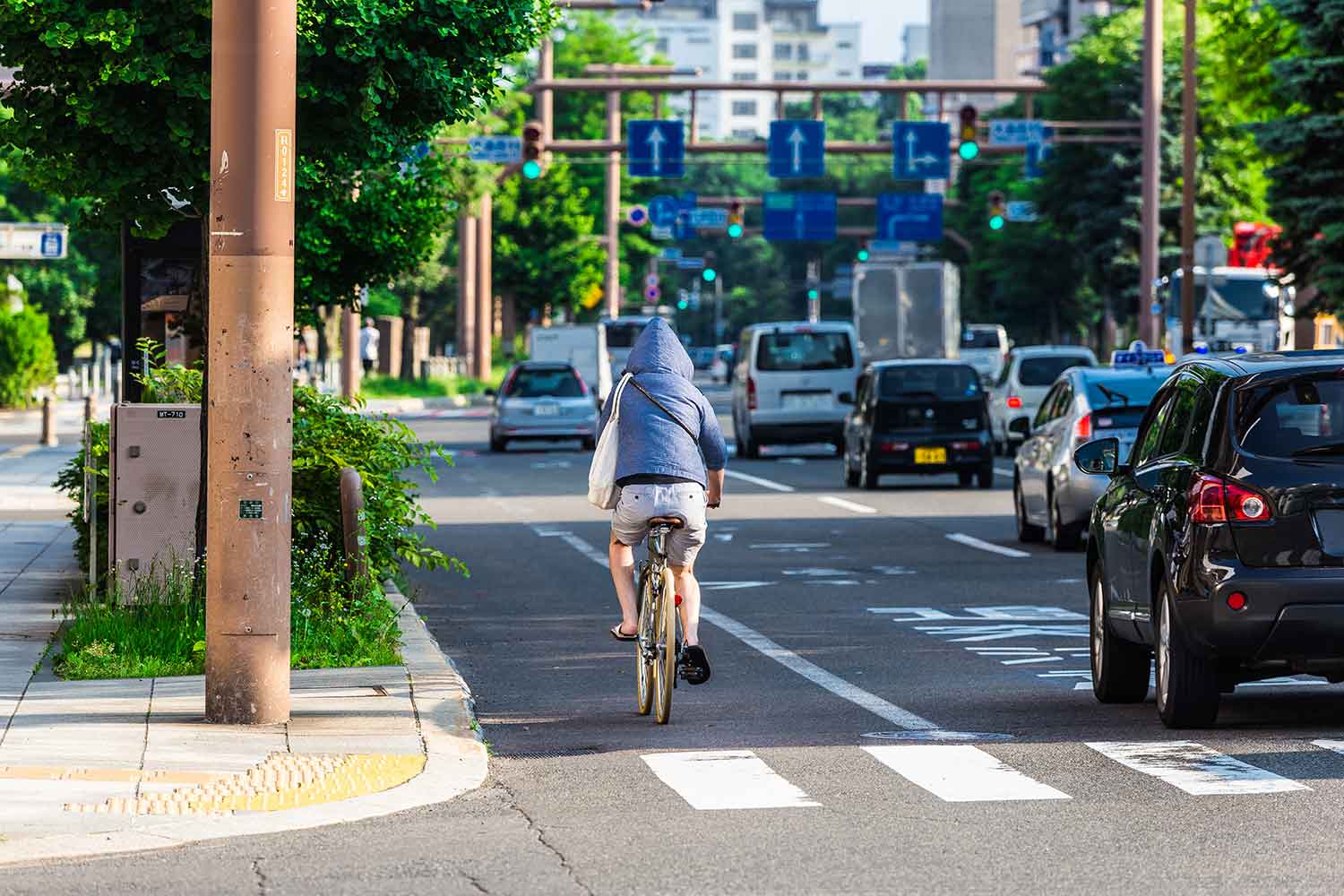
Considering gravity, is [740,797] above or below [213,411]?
below

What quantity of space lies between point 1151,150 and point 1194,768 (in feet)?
123

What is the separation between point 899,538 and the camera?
943 inches

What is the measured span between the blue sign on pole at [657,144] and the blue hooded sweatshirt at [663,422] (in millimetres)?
51165

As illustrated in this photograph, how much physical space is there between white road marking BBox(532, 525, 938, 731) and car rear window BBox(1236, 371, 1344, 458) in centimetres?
176

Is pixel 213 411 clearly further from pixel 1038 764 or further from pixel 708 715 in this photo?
pixel 1038 764

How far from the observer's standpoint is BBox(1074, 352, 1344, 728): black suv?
1042 centimetres

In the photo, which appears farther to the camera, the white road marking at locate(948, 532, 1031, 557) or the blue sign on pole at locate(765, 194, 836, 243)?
the blue sign on pole at locate(765, 194, 836, 243)

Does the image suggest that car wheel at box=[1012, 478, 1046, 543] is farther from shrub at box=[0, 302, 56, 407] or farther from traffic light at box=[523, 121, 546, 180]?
shrub at box=[0, 302, 56, 407]

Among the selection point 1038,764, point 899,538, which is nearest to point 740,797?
point 1038,764

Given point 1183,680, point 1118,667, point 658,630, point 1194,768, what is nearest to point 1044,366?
point 1118,667

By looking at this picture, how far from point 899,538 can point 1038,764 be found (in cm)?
1399

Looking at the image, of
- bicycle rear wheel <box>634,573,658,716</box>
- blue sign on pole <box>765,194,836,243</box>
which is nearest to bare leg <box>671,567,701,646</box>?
bicycle rear wheel <box>634,573,658,716</box>

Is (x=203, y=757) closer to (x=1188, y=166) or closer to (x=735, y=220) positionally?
(x=1188, y=166)

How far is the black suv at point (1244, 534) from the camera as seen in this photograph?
1042cm
